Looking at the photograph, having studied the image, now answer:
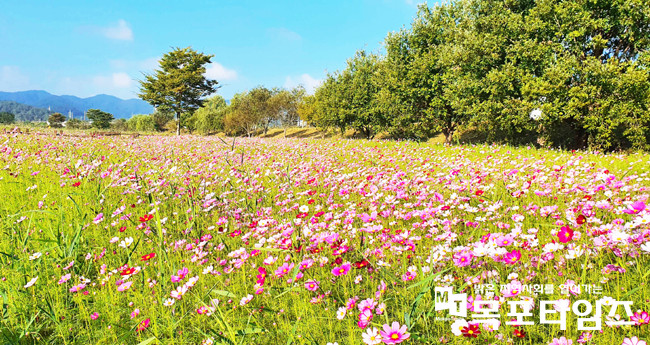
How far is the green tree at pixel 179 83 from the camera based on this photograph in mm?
49875

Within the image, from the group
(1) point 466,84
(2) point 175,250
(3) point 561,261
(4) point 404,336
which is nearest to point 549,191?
(3) point 561,261

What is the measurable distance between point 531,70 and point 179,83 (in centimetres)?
4815

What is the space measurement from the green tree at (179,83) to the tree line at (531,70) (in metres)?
37.8

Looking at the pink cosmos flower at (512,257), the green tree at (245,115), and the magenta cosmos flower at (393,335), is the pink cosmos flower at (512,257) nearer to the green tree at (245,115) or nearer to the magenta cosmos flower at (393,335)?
the magenta cosmos flower at (393,335)

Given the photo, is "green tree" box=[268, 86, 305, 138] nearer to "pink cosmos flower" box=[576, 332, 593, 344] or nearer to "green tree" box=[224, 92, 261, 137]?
"green tree" box=[224, 92, 261, 137]

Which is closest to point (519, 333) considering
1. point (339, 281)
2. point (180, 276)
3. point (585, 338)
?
point (585, 338)

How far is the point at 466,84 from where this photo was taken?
58.2 ft

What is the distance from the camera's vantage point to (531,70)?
52.2 feet

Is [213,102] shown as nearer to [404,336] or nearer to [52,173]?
[52,173]

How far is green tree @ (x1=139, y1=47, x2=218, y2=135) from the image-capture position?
49.9m

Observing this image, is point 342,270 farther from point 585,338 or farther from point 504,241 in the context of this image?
point 585,338

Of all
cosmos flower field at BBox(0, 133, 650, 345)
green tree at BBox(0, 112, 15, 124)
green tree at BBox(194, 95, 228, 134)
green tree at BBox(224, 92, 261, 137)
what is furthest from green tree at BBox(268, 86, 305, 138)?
cosmos flower field at BBox(0, 133, 650, 345)

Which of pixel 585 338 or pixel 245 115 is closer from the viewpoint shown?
pixel 585 338

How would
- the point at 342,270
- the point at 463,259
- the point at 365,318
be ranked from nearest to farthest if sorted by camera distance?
→ the point at 365,318 → the point at 463,259 → the point at 342,270
